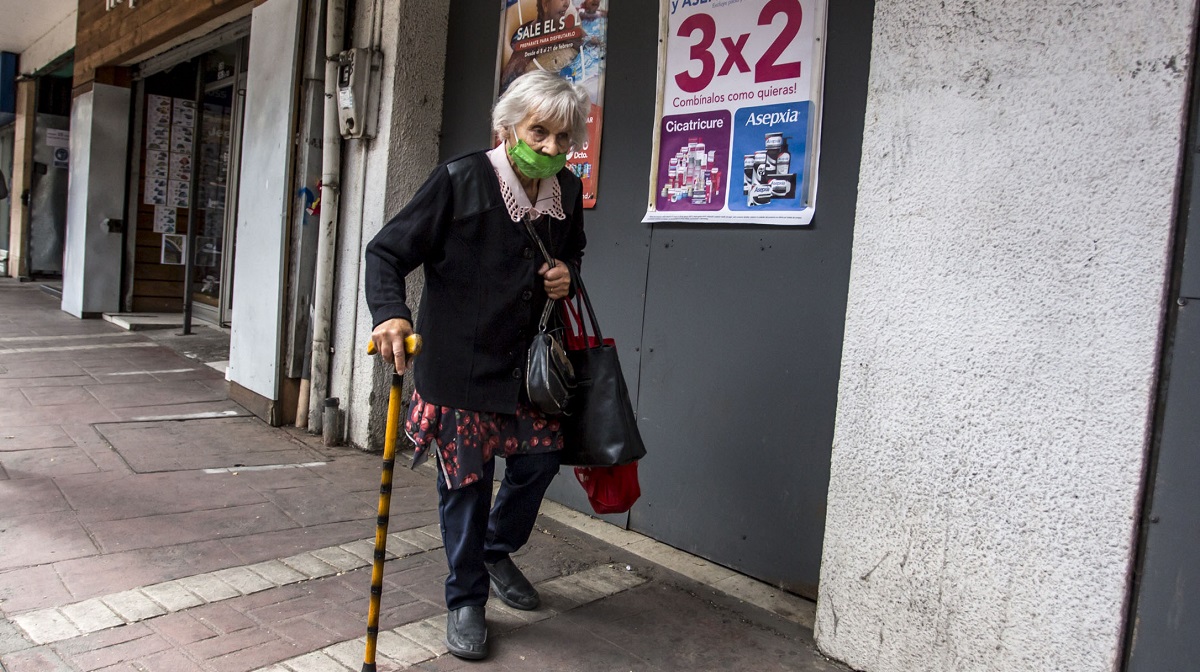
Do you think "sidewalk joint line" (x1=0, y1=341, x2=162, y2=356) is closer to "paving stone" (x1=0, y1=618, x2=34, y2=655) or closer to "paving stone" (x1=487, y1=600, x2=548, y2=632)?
"paving stone" (x1=0, y1=618, x2=34, y2=655)

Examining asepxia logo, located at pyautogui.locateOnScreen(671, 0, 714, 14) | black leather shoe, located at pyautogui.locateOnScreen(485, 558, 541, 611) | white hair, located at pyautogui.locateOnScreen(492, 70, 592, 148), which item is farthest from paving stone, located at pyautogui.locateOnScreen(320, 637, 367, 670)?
asepxia logo, located at pyautogui.locateOnScreen(671, 0, 714, 14)

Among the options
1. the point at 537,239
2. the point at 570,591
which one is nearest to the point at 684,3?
the point at 537,239

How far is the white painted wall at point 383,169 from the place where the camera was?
4.90 m

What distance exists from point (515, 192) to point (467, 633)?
1.36 m

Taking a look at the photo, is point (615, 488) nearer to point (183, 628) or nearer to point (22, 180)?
point (183, 628)

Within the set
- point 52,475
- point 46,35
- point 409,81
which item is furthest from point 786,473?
point 46,35

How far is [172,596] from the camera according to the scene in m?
2.93

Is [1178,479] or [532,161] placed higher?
[532,161]

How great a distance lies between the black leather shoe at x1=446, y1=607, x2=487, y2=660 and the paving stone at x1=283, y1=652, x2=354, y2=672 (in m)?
0.31

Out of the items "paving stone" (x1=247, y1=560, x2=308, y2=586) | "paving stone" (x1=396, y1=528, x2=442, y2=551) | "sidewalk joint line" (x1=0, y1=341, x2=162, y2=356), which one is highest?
"sidewalk joint line" (x1=0, y1=341, x2=162, y2=356)

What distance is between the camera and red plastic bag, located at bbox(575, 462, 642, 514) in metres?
2.79

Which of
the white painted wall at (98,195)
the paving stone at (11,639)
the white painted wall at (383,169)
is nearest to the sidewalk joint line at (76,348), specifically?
the white painted wall at (98,195)

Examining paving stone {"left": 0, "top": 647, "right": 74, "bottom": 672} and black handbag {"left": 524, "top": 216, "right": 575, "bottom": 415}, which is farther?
black handbag {"left": 524, "top": 216, "right": 575, "bottom": 415}

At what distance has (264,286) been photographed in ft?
18.5
